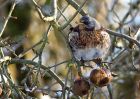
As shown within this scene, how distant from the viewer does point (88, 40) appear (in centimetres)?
313

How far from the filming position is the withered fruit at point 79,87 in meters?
2.66

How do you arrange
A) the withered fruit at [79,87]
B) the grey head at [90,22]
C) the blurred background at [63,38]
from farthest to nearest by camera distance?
the blurred background at [63,38]
the grey head at [90,22]
the withered fruit at [79,87]

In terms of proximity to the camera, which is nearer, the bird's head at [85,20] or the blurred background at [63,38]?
the bird's head at [85,20]

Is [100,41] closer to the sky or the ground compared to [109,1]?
closer to the sky

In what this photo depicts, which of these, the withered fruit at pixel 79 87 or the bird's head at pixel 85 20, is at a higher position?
the bird's head at pixel 85 20

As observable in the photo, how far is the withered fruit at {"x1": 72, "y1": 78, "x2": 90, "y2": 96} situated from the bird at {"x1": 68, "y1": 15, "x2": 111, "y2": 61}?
0.95ft

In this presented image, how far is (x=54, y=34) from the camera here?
6645 millimetres

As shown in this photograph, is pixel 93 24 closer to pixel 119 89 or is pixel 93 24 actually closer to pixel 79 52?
pixel 79 52

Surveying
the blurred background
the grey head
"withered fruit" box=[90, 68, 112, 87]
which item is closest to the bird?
the grey head

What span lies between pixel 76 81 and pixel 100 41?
0.49 metres

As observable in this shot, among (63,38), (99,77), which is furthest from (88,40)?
(63,38)

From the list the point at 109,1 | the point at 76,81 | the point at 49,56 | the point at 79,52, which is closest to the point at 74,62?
the point at 76,81

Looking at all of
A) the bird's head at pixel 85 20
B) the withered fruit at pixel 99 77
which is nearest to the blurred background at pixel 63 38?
the bird's head at pixel 85 20

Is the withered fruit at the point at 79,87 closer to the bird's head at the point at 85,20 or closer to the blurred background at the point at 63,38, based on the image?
the bird's head at the point at 85,20
